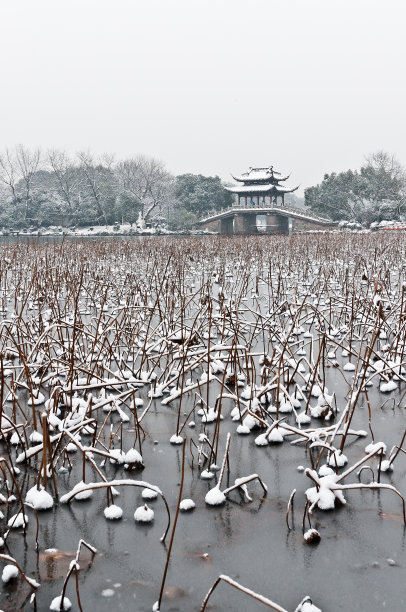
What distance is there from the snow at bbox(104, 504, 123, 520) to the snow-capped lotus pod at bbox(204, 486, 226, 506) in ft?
1.48

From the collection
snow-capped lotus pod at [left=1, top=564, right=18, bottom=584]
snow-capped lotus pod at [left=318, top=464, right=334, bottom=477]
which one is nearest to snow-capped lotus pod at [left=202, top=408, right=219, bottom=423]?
snow-capped lotus pod at [left=318, top=464, right=334, bottom=477]

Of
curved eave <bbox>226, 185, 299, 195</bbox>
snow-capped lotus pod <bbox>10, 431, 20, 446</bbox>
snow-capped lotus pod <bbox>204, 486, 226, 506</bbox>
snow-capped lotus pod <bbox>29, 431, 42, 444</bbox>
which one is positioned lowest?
snow-capped lotus pod <bbox>204, 486, 226, 506</bbox>

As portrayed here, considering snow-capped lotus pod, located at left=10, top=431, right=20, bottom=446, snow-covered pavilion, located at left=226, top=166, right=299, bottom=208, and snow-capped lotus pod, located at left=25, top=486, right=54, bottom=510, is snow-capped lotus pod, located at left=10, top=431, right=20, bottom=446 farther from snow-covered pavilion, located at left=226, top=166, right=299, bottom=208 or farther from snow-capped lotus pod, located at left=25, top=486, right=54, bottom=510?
snow-covered pavilion, located at left=226, top=166, right=299, bottom=208

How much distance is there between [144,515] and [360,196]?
4204 centimetres

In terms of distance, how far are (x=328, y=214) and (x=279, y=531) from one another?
138ft

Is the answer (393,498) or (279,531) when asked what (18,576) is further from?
(393,498)

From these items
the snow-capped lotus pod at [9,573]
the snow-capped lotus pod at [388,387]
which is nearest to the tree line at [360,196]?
the snow-capped lotus pod at [388,387]

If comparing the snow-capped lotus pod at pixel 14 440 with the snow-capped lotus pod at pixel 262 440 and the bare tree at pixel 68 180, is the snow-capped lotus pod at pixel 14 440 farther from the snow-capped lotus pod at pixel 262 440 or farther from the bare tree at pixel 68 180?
the bare tree at pixel 68 180

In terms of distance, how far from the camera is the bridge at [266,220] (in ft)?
127

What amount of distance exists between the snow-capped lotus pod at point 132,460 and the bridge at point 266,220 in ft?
119

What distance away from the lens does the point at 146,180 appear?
49.8m

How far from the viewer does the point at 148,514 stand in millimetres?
2611

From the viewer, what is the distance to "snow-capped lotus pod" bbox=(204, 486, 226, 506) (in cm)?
271

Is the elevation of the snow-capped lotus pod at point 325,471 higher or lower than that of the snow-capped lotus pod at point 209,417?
lower
